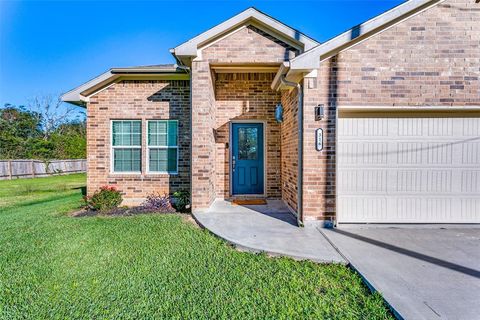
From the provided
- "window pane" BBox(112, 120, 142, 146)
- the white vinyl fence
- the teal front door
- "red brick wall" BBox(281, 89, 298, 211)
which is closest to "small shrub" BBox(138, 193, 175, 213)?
"window pane" BBox(112, 120, 142, 146)

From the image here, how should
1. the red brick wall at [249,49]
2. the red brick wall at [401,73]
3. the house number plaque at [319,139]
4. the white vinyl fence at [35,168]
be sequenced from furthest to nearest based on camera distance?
the white vinyl fence at [35,168] → the red brick wall at [249,49] → the house number plaque at [319,139] → the red brick wall at [401,73]

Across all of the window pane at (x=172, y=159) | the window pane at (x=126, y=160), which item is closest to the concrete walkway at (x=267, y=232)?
the window pane at (x=172, y=159)

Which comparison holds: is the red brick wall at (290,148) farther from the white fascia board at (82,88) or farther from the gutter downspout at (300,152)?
the white fascia board at (82,88)

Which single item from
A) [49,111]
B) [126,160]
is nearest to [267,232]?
[126,160]

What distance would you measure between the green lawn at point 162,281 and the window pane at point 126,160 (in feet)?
9.54

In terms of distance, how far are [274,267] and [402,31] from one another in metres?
5.17

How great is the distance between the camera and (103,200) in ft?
22.0

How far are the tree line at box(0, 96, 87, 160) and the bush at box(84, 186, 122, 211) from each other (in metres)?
20.4

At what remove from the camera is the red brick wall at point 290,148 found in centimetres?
574

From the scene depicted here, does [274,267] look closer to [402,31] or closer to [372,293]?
[372,293]

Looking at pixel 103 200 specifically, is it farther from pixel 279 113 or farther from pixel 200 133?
pixel 279 113

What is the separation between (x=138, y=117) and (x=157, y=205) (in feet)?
9.02

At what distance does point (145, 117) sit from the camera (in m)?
7.39

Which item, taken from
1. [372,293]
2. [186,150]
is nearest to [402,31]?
[372,293]
